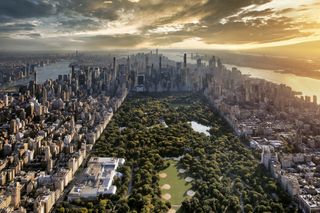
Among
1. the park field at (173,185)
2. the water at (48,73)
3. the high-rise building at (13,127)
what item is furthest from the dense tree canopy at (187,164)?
the water at (48,73)

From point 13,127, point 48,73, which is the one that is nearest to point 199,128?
point 13,127

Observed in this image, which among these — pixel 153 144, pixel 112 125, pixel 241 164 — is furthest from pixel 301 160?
pixel 112 125

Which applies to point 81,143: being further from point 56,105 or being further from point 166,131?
point 56,105

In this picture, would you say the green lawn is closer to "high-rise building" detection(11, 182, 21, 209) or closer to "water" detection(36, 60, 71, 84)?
"high-rise building" detection(11, 182, 21, 209)

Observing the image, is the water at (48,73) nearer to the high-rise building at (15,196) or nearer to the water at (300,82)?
the water at (300,82)

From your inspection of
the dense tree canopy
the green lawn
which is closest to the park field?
the green lawn

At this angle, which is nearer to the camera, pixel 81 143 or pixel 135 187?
pixel 135 187

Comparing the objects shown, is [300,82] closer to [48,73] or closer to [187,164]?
[187,164]
